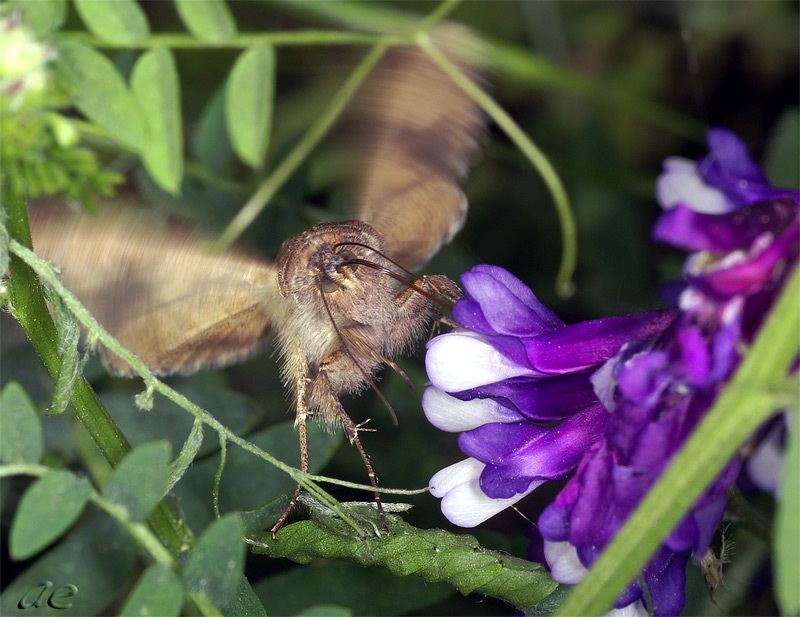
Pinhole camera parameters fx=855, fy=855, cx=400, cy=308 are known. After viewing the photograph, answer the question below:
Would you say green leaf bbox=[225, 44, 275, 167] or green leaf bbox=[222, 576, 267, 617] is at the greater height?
green leaf bbox=[225, 44, 275, 167]

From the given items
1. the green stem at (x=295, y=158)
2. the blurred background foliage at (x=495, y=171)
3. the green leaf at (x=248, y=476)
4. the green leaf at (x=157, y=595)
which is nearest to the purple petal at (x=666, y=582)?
the blurred background foliage at (x=495, y=171)

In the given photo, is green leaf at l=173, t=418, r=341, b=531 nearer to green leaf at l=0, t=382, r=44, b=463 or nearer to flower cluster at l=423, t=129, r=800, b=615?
flower cluster at l=423, t=129, r=800, b=615

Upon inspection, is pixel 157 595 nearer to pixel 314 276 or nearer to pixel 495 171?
pixel 314 276

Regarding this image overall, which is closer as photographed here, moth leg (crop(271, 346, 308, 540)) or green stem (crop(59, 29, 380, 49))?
moth leg (crop(271, 346, 308, 540))

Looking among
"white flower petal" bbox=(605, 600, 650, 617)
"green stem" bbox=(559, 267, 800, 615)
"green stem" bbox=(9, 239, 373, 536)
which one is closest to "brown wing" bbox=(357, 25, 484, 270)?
"green stem" bbox=(9, 239, 373, 536)

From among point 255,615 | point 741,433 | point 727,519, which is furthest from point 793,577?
point 255,615

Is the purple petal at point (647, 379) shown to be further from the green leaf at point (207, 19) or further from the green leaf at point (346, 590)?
the green leaf at point (207, 19)
